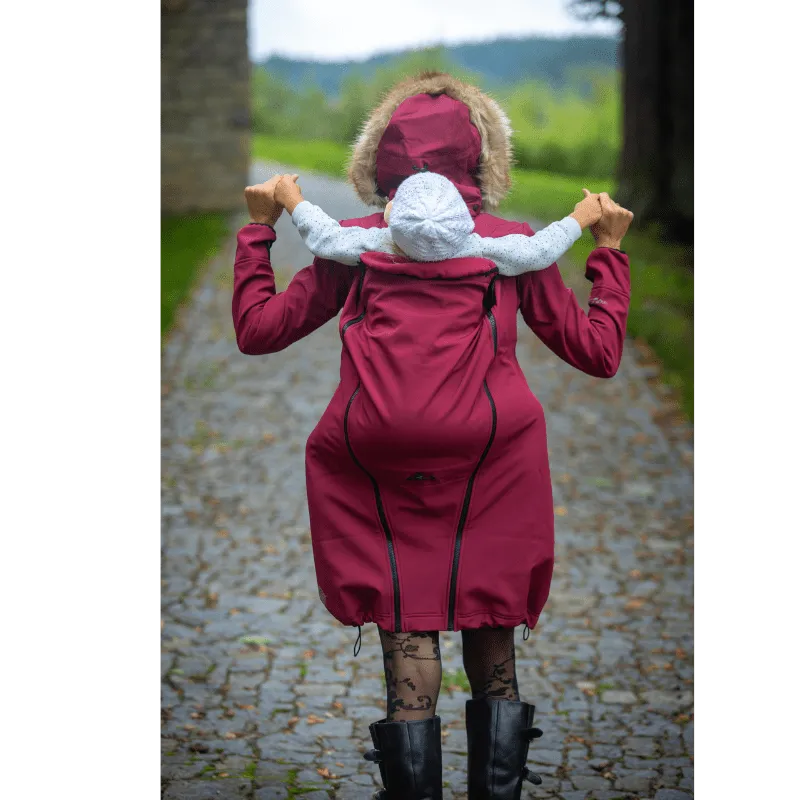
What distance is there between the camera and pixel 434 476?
7.95 feet

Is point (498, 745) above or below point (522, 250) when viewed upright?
below

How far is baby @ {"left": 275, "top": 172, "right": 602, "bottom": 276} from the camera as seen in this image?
231cm

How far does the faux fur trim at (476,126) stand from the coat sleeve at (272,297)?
215 millimetres

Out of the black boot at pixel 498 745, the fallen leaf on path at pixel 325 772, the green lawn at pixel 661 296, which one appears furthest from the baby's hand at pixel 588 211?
the green lawn at pixel 661 296

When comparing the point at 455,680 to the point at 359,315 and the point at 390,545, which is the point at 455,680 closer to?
the point at 390,545

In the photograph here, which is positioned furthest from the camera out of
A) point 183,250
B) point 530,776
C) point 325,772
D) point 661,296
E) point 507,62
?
point 183,250

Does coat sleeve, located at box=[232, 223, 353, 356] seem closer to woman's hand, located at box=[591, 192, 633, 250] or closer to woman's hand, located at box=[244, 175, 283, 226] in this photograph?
woman's hand, located at box=[244, 175, 283, 226]

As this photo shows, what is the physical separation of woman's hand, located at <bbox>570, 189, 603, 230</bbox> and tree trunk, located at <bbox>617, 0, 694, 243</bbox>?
310 inches

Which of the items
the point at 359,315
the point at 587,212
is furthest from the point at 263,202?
the point at 587,212

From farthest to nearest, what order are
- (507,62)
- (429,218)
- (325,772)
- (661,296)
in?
(661,296) < (507,62) < (325,772) < (429,218)

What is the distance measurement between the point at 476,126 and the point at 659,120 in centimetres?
871

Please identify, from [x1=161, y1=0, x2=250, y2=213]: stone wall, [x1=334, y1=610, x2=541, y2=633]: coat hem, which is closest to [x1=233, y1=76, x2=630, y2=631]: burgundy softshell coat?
[x1=334, y1=610, x2=541, y2=633]: coat hem
